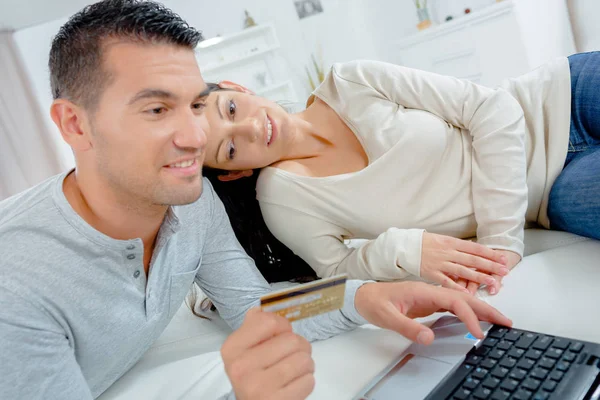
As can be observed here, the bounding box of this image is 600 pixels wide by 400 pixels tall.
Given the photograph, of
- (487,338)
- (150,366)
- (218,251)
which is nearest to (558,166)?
(487,338)

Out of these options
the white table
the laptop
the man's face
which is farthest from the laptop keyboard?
the man's face

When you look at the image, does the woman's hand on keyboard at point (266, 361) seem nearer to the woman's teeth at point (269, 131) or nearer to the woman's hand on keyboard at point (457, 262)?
the woman's hand on keyboard at point (457, 262)

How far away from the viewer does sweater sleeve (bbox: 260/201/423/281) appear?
1054 millimetres

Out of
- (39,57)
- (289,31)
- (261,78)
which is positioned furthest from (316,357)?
(39,57)

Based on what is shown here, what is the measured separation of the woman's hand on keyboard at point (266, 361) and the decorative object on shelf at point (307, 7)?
413cm

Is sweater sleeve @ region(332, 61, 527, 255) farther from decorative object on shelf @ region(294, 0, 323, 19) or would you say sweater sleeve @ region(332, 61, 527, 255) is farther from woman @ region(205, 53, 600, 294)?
decorative object on shelf @ region(294, 0, 323, 19)

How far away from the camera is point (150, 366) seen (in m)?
1.03

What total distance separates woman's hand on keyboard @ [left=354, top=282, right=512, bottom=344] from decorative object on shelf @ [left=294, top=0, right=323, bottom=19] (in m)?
3.88

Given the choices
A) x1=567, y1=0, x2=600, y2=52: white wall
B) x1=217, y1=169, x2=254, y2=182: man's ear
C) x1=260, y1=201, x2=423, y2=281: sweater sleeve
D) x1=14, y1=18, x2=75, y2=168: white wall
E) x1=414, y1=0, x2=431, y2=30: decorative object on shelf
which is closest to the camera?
x1=260, y1=201, x2=423, y2=281: sweater sleeve

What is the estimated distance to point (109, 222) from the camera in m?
0.91

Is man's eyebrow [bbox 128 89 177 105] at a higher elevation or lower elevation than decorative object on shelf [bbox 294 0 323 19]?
lower

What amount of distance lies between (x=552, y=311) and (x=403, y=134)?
593mm

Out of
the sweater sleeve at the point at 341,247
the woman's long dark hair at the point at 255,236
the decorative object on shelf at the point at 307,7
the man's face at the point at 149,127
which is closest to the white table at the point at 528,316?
the sweater sleeve at the point at 341,247

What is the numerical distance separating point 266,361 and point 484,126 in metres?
0.89
